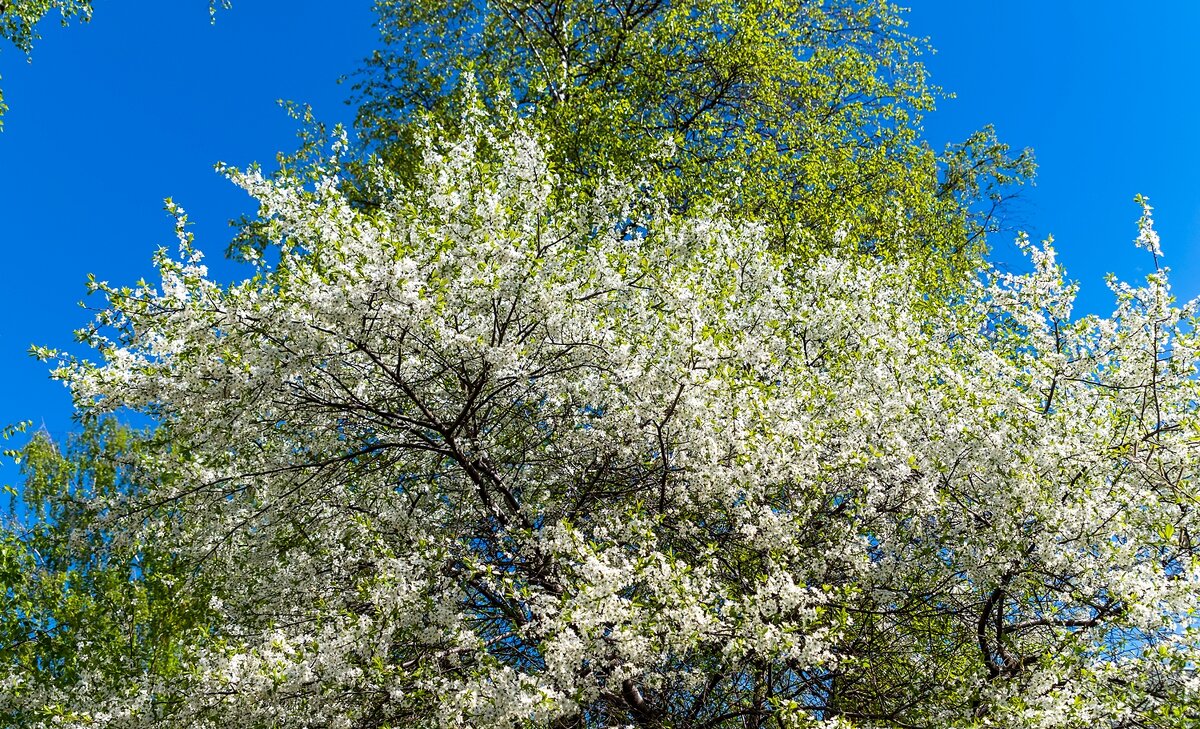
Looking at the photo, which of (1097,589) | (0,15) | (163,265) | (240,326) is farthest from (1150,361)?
(0,15)

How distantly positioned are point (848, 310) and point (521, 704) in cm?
662

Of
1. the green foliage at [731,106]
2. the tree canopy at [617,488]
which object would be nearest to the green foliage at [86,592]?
the tree canopy at [617,488]

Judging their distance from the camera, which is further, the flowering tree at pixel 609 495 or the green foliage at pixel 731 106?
the green foliage at pixel 731 106

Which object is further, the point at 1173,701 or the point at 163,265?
the point at 163,265

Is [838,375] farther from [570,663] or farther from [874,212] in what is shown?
[874,212]

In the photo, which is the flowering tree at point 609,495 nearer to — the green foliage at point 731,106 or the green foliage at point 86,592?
the green foliage at point 86,592

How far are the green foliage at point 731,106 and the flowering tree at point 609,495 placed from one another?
7.49 metres

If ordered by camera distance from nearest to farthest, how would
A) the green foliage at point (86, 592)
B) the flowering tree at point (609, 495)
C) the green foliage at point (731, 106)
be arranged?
the flowering tree at point (609, 495) → the green foliage at point (86, 592) → the green foliage at point (731, 106)

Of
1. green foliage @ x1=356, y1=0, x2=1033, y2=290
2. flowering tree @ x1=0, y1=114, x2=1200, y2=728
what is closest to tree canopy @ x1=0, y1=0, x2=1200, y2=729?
flowering tree @ x1=0, y1=114, x2=1200, y2=728

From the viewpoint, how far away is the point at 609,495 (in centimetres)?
1030

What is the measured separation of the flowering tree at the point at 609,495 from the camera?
7.59 meters

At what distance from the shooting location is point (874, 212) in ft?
66.1

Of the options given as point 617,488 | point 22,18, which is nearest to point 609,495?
point 617,488

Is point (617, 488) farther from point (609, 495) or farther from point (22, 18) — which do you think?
point (22, 18)
